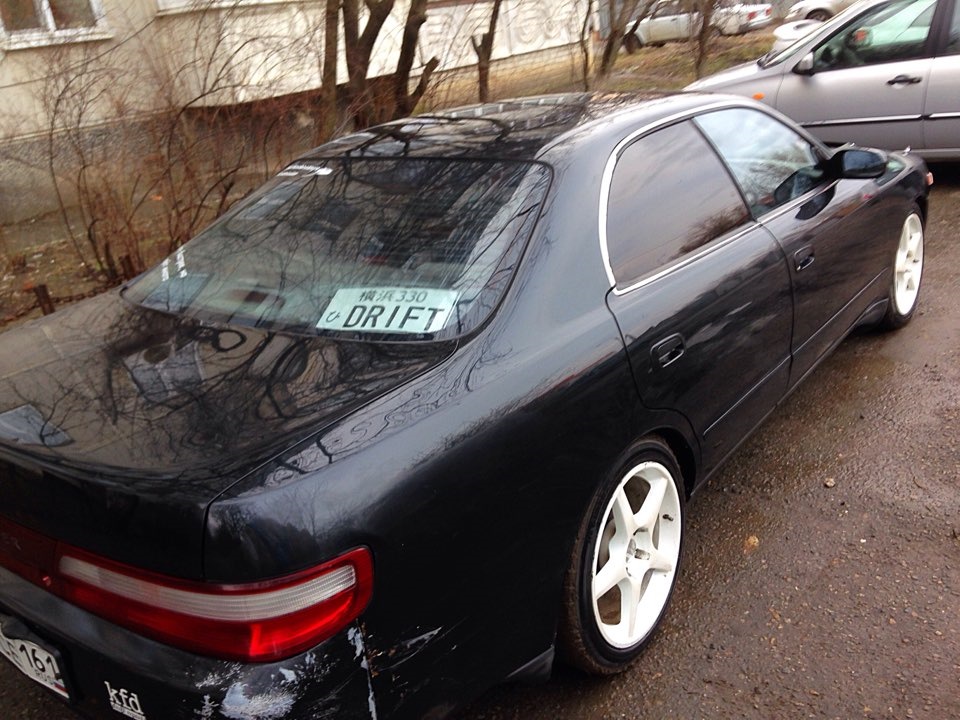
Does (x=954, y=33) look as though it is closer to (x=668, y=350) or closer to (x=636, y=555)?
(x=668, y=350)

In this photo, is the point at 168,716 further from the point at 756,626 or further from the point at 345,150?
the point at 345,150

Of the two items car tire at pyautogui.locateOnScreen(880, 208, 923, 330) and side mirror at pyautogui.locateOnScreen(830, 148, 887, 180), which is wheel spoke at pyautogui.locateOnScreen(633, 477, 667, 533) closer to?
side mirror at pyautogui.locateOnScreen(830, 148, 887, 180)

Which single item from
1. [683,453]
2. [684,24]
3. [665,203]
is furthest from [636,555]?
[684,24]

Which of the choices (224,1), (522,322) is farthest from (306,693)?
(224,1)

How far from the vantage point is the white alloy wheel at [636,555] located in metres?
2.45

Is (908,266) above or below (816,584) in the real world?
above

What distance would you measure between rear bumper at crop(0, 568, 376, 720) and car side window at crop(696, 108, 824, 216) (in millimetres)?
2323

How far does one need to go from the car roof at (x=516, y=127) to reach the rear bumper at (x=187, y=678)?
1.59 metres

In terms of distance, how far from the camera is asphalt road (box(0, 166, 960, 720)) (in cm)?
241

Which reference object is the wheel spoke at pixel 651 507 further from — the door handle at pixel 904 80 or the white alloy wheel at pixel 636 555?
the door handle at pixel 904 80

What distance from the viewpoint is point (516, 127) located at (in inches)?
113

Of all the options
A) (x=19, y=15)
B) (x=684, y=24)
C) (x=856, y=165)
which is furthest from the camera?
(x=684, y=24)

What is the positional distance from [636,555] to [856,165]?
2186 mm

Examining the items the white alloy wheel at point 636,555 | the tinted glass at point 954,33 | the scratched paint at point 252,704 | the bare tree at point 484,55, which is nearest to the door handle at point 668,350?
the white alloy wheel at point 636,555
